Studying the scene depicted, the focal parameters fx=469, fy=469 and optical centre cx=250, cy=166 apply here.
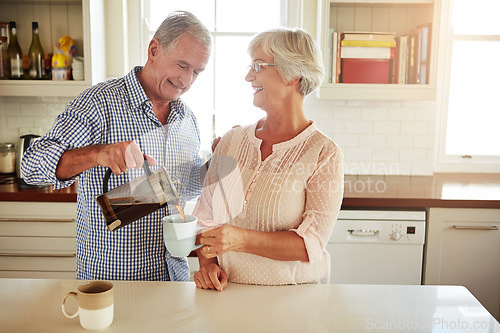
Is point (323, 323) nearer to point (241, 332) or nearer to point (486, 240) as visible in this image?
point (241, 332)

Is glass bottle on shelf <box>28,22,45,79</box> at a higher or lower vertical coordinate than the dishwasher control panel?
higher

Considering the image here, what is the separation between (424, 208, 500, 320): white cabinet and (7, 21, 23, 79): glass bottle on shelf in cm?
263

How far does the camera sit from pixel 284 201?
155 centimetres

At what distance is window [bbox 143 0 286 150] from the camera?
10.7 ft

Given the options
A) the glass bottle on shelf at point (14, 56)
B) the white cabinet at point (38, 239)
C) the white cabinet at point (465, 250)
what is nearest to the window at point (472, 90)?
the white cabinet at point (465, 250)

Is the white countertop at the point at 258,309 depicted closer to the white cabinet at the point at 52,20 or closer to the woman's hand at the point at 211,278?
the woman's hand at the point at 211,278

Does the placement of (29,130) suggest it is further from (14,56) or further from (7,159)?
(14,56)

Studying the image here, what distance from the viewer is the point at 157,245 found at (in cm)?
162

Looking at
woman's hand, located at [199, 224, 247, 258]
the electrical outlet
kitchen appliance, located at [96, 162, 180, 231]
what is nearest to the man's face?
kitchen appliance, located at [96, 162, 180, 231]

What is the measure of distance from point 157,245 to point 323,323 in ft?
2.22

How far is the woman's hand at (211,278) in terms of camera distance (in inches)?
54.5

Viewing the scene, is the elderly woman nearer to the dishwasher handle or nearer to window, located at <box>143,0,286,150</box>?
the dishwasher handle

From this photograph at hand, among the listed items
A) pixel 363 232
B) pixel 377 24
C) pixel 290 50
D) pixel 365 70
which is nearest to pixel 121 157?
pixel 290 50

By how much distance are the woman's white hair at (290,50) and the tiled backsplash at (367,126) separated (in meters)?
1.59
